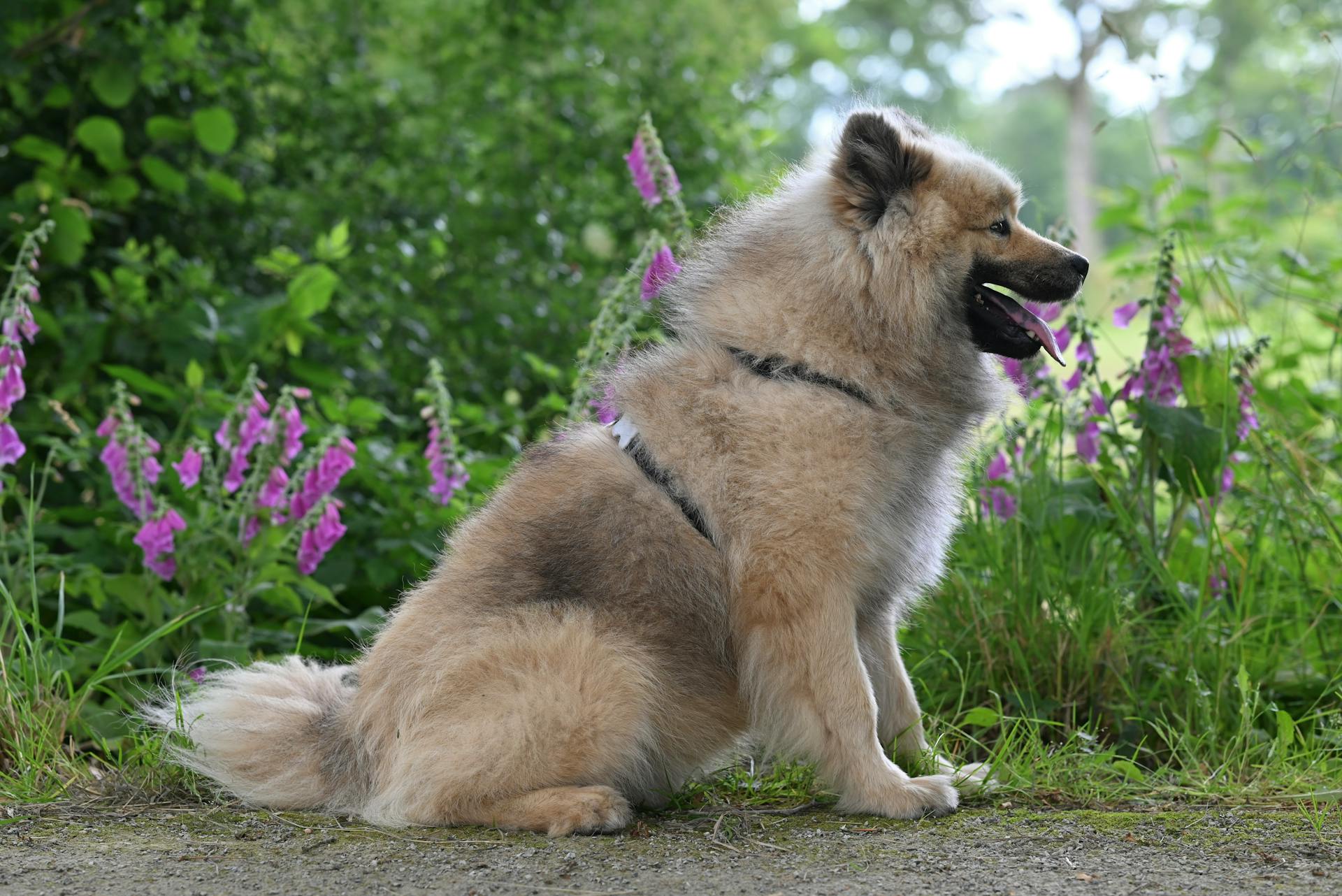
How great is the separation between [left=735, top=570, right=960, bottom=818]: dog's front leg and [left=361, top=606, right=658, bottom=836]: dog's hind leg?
0.29 metres

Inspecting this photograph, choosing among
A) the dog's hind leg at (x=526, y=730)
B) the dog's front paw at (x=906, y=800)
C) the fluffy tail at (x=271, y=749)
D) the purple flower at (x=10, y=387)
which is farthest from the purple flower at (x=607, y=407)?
the purple flower at (x=10, y=387)

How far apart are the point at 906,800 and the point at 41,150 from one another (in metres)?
4.44

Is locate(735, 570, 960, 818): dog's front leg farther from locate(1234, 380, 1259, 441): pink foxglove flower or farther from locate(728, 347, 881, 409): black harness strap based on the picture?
locate(1234, 380, 1259, 441): pink foxglove flower

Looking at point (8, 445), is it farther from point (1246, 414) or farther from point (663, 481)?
point (1246, 414)

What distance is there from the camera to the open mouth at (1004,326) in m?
3.09

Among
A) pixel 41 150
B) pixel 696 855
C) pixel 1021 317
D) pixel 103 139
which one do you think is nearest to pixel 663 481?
pixel 696 855

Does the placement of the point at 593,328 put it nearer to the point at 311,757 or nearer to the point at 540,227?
the point at 311,757

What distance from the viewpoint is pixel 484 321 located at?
6.09 meters

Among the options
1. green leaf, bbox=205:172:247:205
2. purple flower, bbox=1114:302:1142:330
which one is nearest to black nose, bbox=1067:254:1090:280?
purple flower, bbox=1114:302:1142:330

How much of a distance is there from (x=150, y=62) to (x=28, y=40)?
47cm

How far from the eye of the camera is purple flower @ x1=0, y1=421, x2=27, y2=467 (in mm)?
3521

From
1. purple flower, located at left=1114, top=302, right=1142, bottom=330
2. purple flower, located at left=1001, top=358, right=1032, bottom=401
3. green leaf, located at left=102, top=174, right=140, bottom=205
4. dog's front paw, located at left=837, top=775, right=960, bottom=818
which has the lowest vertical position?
dog's front paw, located at left=837, top=775, right=960, bottom=818

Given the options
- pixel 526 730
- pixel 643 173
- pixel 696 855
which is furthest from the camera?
pixel 643 173

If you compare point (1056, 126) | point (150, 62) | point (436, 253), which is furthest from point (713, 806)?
point (1056, 126)
